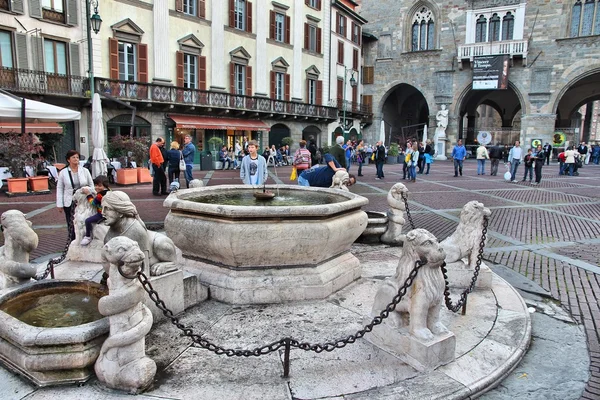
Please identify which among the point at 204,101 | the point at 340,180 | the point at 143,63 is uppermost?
the point at 143,63

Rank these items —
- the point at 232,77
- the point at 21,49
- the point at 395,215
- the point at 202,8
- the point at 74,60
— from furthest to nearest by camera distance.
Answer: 1. the point at 232,77
2. the point at 202,8
3. the point at 74,60
4. the point at 21,49
5. the point at 395,215

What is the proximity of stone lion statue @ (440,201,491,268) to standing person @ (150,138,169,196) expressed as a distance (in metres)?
9.19

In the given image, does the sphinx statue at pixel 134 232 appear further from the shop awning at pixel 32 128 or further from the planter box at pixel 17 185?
the shop awning at pixel 32 128

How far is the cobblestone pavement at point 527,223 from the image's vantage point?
519 centimetres

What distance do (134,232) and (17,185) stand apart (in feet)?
38.2

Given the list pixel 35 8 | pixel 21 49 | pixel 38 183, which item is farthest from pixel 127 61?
pixel 38 183

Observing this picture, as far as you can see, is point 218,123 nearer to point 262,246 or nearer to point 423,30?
point 423,30

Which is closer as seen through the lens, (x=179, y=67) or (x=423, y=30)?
(x=179, y=67)

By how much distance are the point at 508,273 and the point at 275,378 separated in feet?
13.6

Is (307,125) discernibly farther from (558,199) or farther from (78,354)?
(78,354)

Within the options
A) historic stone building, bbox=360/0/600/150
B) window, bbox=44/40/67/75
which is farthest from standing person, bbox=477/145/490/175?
window, bbox=44/40/67/75

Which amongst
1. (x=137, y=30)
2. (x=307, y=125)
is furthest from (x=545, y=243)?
(x=307, y=125)

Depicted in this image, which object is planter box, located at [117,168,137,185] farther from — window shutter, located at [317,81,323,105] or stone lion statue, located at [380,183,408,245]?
window shutter, located at [317,81,323,105]

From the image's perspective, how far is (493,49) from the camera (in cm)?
3228
